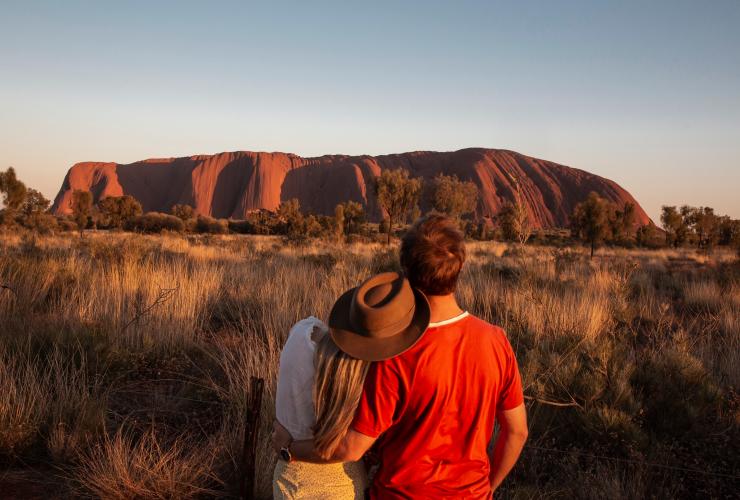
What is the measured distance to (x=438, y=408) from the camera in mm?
1940

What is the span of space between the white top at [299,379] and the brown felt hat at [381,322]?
0.62ft

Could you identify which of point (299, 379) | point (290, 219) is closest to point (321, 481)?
point (299, 379)

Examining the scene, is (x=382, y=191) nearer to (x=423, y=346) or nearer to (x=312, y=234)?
(x=312, y=234)

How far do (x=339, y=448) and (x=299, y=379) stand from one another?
303 millimetres

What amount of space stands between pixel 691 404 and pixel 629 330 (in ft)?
10.2

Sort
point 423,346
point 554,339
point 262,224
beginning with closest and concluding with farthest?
point 423,346 < point 554,339 < point 262,224

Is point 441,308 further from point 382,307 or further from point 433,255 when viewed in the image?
point 382,307

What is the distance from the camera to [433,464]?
2.00 metres

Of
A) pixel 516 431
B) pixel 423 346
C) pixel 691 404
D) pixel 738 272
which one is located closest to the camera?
pixel 423 346

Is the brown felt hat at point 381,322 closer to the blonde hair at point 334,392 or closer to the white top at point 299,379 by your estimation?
the blonde hair at point 334,392

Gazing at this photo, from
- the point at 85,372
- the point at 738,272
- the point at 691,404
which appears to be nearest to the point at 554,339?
the point at 691,404

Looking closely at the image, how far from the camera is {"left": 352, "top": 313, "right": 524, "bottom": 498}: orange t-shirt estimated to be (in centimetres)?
190

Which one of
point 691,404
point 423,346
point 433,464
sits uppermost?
point 423,346

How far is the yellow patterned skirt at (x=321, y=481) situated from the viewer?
204 cm
